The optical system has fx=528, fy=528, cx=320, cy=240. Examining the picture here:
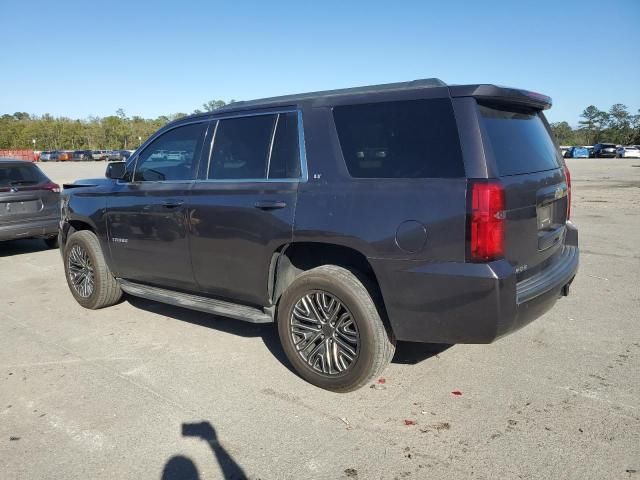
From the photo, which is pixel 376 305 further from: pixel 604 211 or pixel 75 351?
pixel 604 211

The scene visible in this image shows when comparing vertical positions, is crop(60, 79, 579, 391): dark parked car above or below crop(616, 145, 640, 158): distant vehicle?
below

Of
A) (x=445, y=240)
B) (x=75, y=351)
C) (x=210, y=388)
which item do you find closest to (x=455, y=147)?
(x=445, y=240)

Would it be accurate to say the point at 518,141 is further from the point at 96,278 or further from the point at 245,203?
the point at 96,278

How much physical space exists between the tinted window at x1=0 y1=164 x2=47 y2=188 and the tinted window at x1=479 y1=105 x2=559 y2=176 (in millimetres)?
7835

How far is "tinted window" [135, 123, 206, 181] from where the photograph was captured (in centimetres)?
454

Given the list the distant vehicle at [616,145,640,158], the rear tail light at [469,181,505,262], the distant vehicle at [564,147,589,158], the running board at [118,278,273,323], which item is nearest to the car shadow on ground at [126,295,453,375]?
the running board at [118,278,273,323]

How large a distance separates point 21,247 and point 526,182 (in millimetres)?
9500

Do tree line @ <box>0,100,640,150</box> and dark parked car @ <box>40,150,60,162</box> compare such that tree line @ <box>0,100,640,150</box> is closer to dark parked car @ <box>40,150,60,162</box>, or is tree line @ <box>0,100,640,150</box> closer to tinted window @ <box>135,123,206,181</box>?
dark parked car @ <box>40,150,60,162</box>

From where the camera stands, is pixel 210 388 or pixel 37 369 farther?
pixel 37 369

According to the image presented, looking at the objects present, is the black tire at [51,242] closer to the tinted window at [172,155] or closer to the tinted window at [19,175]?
the tinted window at [19,175]

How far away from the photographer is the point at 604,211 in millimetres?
12609

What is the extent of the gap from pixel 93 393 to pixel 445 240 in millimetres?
2638

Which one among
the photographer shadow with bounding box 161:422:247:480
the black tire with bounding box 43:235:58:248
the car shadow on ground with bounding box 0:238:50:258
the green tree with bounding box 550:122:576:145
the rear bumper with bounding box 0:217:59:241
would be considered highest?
the green tree with bounding box 550:122:576:145

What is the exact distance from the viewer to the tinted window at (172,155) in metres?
4.54
